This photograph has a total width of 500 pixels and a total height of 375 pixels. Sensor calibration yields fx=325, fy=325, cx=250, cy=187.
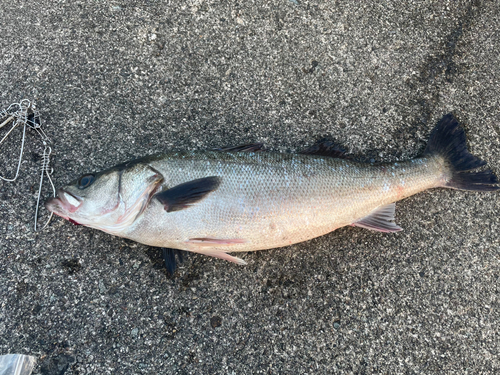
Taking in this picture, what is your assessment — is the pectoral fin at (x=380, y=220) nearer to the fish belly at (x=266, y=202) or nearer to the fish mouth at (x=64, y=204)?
the fish belly at (x=266, y=202)

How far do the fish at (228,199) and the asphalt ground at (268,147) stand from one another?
42 centimetres

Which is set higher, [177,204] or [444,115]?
[444,115]

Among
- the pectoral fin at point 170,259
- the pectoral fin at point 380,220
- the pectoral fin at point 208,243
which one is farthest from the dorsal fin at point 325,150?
the pectoral fin at point 170,259

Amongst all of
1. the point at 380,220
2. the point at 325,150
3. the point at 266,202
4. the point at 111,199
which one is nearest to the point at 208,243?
the point at 266,202

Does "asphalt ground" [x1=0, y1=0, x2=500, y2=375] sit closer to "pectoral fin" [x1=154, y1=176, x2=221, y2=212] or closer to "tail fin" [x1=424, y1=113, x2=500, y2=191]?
"tail fin" [x1=424, y1=113, x2=500, y2=191]

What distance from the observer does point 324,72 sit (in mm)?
3475

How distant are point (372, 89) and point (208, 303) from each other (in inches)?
107

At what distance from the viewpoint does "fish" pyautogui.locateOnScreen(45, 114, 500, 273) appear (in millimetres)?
2596

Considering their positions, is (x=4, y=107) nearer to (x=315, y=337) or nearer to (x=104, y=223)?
(x=104, y=223)

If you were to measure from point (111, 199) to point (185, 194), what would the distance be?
0.61m

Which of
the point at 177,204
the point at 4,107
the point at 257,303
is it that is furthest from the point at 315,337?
the point at 4,107

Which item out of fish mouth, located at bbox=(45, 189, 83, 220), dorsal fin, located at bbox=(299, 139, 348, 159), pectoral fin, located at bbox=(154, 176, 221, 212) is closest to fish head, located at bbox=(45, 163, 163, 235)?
fish mouth, located at bbox=(45, 189, 83, 220)

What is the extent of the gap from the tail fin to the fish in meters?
0.57

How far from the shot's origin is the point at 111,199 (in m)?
2.63
